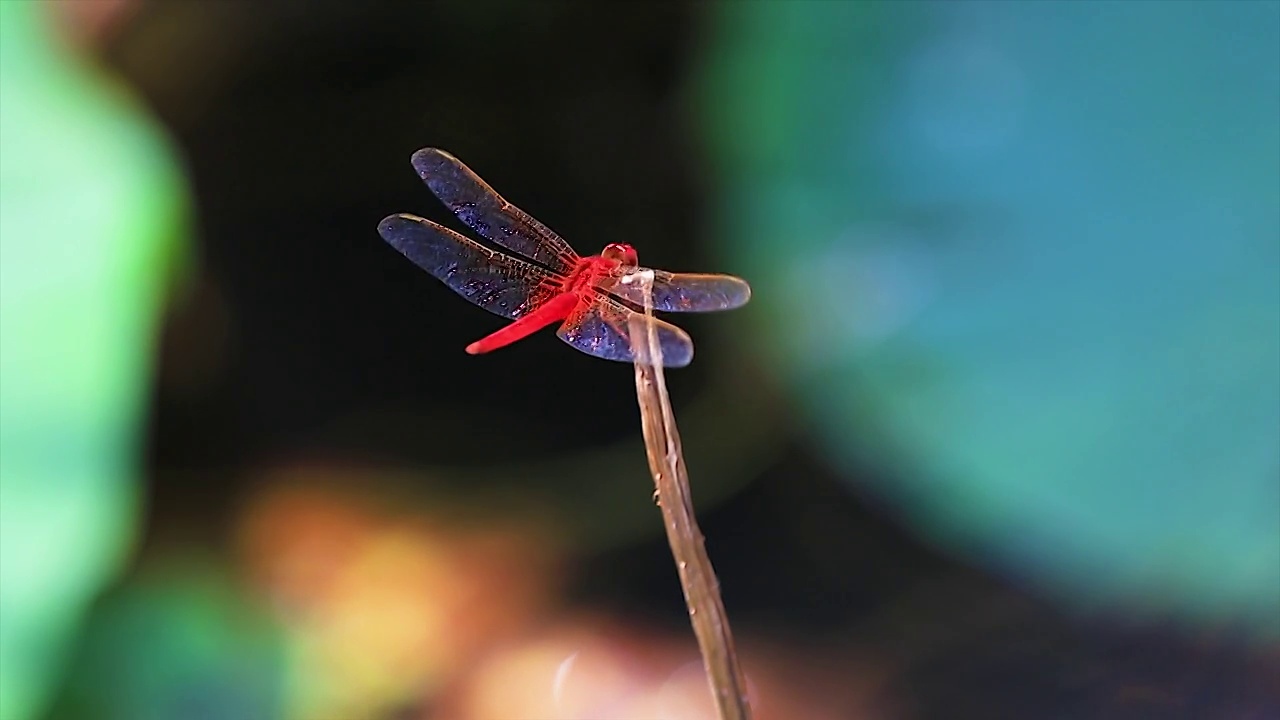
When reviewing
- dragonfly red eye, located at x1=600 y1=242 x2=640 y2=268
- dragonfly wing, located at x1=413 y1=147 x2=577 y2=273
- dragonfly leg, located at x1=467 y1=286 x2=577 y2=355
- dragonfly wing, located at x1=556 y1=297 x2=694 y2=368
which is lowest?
dragonfly wing, located at x1=556 y1=297 x2=694 y2=368

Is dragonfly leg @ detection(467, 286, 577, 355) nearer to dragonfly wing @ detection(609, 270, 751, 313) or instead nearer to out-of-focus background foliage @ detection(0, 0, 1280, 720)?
dragonfly wing @ detection(609, 270, 751, 313)

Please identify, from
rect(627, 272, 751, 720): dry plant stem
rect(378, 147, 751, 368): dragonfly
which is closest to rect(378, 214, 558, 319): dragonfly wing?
rect(378, 147, 751, 368): dragonfly

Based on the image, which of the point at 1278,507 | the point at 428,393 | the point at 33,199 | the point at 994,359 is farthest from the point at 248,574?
the point at 1278,507

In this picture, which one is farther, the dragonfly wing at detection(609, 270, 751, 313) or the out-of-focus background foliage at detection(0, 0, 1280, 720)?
the out-of-focus background foliage at detection(0, 0, 1280, 720)

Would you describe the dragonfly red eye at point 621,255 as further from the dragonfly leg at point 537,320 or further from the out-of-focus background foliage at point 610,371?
the out-of-focus background foliage at point 610,371

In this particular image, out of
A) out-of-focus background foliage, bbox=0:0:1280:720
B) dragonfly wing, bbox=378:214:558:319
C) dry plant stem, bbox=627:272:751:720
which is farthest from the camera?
out-of-focus background foliage, bbox=0:0:1280:720

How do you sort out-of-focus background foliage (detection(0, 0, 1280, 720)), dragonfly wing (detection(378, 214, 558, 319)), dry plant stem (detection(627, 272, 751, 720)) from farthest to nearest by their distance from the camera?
1. out-of-focus background foliage (detection(0, 0, 1280, 720))
2. dragonfly wing (detection(378, 214, 558, 319))
3. dry plant stem (detection(627, 272, 751, 720))

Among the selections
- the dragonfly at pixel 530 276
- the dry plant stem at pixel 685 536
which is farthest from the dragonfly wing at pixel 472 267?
the dry plant stem at pixel 685 536
